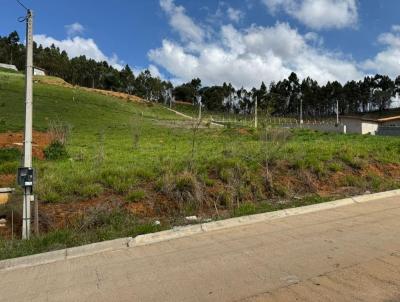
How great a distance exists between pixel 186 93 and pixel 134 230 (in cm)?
12290

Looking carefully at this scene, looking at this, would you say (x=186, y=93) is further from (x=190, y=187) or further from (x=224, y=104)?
(x=190, y=187)

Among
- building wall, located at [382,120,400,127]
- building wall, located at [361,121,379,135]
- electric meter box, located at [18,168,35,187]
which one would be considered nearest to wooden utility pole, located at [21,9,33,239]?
electric meter box, located at [18,168,35,187]

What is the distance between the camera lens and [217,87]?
129000mm

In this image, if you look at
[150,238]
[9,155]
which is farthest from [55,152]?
[150,238]

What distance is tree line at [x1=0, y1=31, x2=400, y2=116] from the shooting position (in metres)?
108

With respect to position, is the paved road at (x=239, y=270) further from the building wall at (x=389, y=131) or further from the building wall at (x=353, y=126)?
the building wall at (x=353, y=126)

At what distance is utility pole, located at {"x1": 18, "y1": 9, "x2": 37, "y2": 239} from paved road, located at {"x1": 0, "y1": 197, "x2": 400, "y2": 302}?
154 centimetres

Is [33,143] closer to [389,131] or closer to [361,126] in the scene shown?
[361,126]

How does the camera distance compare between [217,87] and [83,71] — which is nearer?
[83,71]

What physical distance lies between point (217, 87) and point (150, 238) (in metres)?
124

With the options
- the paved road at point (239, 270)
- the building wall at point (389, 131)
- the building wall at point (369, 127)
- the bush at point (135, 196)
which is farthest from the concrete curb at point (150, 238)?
the building wall at point (369, 127)

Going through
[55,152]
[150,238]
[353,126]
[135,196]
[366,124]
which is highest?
[366,124]

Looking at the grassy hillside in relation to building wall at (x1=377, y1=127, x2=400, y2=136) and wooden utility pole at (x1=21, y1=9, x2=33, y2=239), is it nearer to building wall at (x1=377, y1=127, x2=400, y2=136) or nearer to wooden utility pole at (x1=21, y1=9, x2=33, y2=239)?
wooden utility pole at (x1=21, y1=9, x2=33, y2=239)

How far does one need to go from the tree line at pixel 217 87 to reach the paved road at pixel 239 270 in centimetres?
10113
